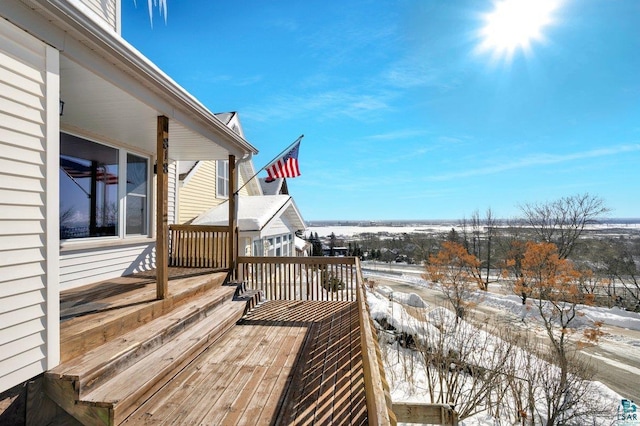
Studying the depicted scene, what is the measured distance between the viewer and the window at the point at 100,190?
4704mm

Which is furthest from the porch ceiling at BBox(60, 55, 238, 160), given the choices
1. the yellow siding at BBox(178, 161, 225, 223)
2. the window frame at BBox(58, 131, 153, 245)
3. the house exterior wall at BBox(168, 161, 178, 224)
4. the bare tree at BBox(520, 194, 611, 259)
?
the bare tree at BBox(520, 194, 611, 259)

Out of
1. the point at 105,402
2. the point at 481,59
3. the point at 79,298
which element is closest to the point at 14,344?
the point at 105,402

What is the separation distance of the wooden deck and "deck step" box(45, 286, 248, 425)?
0.33ft

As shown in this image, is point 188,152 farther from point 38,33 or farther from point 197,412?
point 197,412

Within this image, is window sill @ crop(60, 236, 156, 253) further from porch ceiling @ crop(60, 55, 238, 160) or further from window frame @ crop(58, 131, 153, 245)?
porch ceiling @ crop(60, 55, 238, 160)

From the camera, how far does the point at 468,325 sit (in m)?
20.4

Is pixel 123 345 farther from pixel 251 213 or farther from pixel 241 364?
pixel 251 213

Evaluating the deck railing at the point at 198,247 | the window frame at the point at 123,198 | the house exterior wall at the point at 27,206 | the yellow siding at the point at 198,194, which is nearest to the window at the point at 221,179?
the yellow siding at the point at 198,194

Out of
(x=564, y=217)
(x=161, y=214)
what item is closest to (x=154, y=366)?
(x=161, y=214)

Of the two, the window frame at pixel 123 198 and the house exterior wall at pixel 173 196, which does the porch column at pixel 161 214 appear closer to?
the window frame at pixel 123 198

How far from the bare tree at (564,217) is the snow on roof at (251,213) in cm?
3101

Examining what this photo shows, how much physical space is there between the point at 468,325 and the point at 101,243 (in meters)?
21.4

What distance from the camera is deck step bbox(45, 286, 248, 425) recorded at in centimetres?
243

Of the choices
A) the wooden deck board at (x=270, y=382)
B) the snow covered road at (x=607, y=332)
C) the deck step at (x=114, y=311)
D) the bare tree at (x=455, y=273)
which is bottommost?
the snow covered road at (x=607, y=332)
